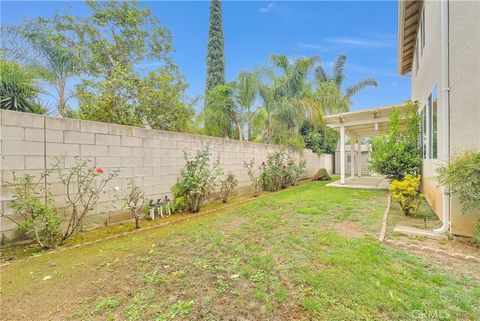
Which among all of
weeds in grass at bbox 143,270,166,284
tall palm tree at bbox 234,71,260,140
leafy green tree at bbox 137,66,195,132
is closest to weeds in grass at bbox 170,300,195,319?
weeds in grass at bbox 143,270,166,284

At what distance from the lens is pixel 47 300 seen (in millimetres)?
2400

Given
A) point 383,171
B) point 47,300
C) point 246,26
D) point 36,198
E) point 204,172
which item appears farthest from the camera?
point 246,26

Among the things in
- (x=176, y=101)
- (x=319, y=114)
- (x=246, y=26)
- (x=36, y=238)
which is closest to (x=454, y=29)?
(x=36, y=238)

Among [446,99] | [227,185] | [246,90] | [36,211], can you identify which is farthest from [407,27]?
[36,211]

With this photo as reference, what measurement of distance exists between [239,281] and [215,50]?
1887 cm

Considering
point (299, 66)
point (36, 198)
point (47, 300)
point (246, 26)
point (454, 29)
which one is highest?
point (246, 26)

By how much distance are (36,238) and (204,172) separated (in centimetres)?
394

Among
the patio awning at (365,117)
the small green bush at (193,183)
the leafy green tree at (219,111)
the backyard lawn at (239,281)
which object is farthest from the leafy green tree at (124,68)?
the patio awning at (365,117)

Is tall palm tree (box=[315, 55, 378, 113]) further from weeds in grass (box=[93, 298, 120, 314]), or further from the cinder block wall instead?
weeds in grass (box=[93, 298, 120, 314])

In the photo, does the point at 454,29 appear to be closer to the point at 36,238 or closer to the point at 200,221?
the point at 200,221

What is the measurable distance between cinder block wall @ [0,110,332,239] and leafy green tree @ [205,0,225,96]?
37.9ft

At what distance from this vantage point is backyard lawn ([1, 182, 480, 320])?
2.18 metres

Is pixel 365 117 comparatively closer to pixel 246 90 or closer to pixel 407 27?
pixel 407 27

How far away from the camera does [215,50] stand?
60.7ft
